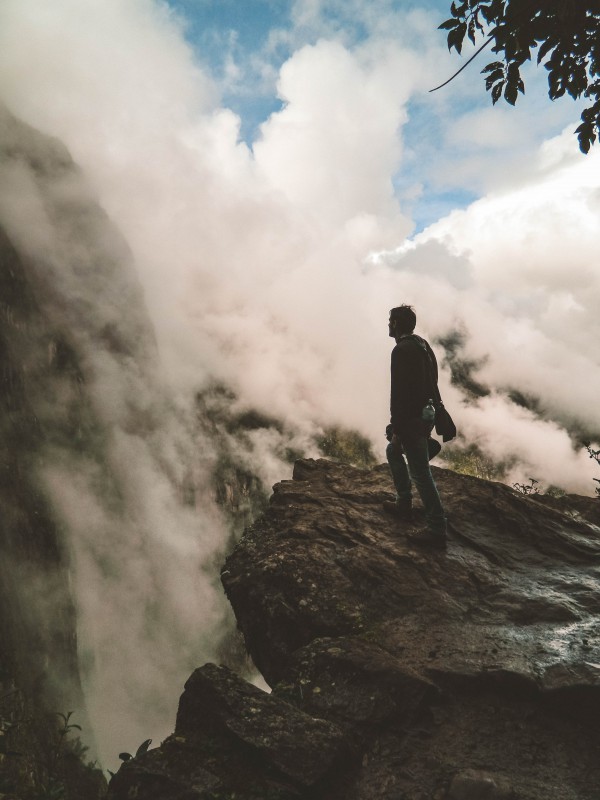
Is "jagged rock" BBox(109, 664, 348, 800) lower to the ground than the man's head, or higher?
lower

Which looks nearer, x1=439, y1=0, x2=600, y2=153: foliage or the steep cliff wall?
x1=439, y1=0, x2=600, y2=153: foliage

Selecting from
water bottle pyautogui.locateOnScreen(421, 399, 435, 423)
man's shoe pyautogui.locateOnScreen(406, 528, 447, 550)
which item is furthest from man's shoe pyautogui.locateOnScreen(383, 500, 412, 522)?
water bottle pyautogui.locateOnScreen(421, 399, 435, 423)

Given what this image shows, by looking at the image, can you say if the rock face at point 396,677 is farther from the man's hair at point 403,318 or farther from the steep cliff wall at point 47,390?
the man's hair at point 403,318

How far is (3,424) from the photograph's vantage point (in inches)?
1847

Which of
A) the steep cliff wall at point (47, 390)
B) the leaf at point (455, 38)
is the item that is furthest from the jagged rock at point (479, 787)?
the leaf at point (455, 38)

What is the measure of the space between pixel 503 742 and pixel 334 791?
5.30 ft

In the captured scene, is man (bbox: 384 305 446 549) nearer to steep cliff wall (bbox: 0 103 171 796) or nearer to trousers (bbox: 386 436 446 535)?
trousers (bbox: 386 436 446 535)

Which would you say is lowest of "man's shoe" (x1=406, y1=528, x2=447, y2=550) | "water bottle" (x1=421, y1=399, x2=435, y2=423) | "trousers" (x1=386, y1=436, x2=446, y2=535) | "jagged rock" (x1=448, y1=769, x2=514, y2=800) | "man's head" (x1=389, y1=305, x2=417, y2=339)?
"jagged rock" (x1=448, y1=769, x2=514, y2=800)

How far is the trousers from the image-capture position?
256 inches

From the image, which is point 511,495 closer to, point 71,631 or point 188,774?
point 188,774

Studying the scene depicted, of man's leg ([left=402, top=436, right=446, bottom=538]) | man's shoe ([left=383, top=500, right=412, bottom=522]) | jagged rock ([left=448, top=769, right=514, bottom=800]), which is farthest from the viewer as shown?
man's shoe ([left=383, top=500, right=412, bottom=522])

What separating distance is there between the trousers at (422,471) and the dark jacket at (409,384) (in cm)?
22

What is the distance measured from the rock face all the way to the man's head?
12.0 feet

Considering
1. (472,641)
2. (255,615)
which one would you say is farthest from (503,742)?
(255,615)
